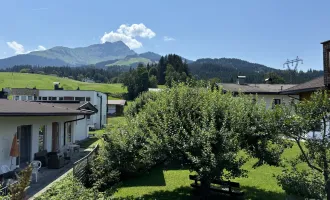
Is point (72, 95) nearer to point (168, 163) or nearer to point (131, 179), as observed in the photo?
point (131, 179)

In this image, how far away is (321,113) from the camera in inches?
303

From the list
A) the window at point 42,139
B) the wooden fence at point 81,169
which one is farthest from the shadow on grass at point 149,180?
the window at point 42,139

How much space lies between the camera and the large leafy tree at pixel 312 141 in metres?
7.66

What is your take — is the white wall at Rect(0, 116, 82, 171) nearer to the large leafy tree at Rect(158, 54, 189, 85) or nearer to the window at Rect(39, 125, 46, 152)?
the window at Rect(39, 125, 46, 152)

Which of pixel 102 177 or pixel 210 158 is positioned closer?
pixel 210 158

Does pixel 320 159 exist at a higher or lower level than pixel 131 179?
higher

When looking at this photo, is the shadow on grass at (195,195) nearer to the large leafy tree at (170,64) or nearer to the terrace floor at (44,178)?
the terrace floor at (44,178)

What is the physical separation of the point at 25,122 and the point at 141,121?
21.3 ft

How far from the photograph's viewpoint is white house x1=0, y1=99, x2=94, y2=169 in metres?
12.0

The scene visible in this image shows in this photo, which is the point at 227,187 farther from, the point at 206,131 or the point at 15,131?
the point at 15,131

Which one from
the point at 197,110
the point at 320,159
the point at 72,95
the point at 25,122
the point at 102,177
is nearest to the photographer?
→ the point at 320,159

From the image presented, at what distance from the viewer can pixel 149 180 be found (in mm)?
13617

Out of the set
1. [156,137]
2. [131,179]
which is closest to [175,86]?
[156,137]

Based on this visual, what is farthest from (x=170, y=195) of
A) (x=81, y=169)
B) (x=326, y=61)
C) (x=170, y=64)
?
(x=170, y=64)
